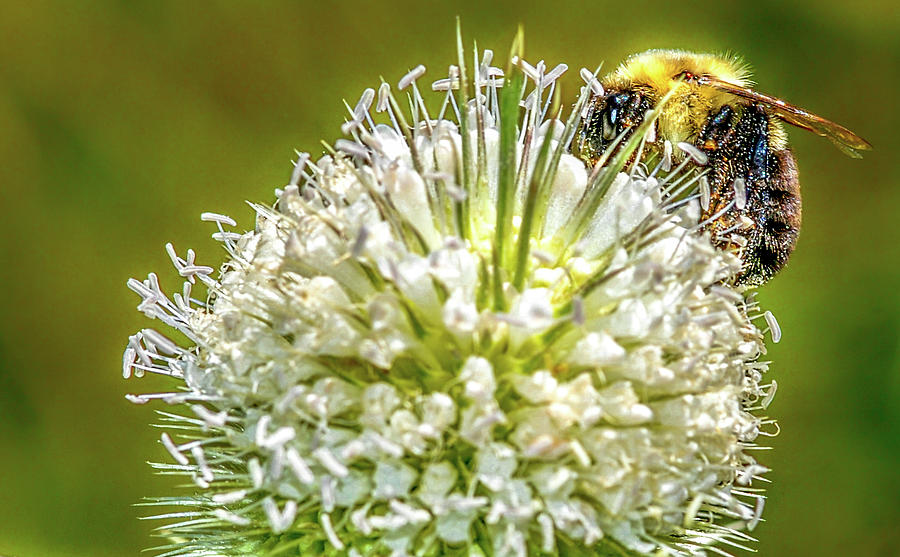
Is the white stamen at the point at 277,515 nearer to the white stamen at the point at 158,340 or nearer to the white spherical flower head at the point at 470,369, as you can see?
the white spherical flower head at the point at 470,369

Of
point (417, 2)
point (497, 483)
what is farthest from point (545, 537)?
point (417, 2)

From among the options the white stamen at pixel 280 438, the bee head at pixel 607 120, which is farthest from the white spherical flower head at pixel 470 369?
the bee head at pixel 607 120

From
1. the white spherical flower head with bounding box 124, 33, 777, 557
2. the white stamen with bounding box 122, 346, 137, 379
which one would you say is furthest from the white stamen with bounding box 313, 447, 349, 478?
the white stamen with bounding box 122, 346, 137, 379

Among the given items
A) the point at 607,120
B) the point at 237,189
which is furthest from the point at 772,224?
the point at 237,189

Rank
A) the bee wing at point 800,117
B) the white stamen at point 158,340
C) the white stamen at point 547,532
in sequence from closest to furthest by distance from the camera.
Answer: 1. the white stamen at point 547,532
2. the white stamen at point 158,340
3. the bee wing at point 800,117

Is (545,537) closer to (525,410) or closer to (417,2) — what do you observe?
(525,410)

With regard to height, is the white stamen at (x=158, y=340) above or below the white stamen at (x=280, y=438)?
above
